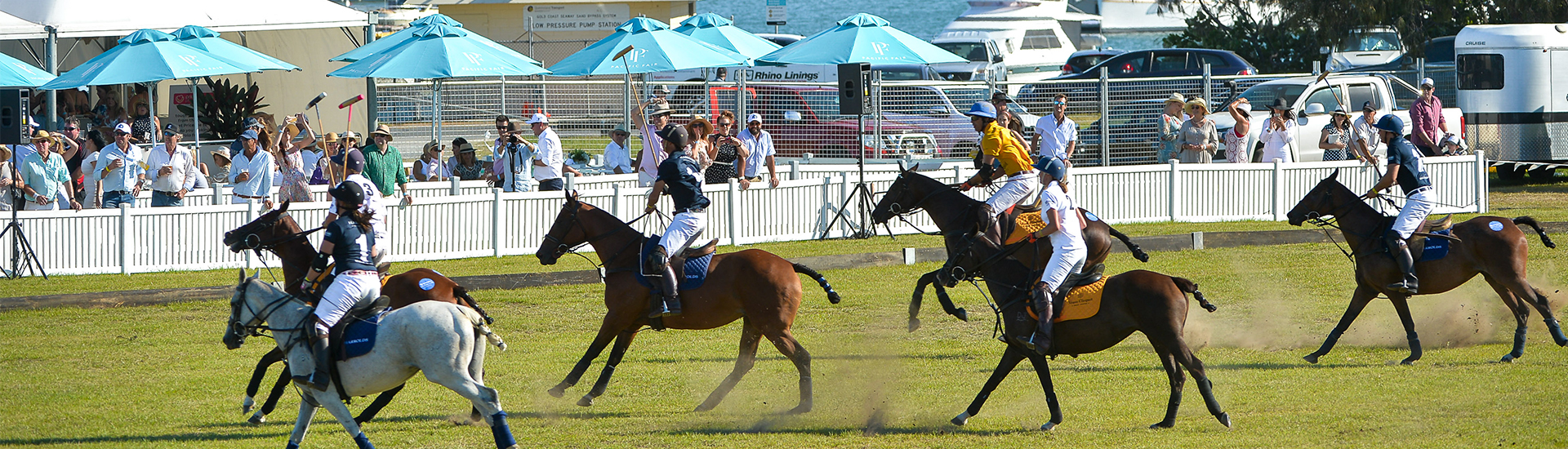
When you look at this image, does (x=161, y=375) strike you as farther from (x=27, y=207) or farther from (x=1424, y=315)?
(x=1424, y=315)

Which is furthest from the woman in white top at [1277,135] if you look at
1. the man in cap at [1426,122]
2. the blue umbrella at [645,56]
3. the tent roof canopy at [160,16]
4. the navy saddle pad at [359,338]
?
the navy saddle pad at [359,338]

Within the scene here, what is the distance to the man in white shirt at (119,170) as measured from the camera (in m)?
17.7

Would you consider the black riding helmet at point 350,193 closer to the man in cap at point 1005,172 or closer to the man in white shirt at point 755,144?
the man in cap at point 1005,172

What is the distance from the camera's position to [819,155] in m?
25.3

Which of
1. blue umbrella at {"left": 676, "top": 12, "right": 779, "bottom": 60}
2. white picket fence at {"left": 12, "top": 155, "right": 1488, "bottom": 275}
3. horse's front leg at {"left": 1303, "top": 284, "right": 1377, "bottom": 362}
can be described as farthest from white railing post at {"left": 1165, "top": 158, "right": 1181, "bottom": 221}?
horse's front leg at {"left": 1303, "top": 284, "right": 1377, "bottom": 362}

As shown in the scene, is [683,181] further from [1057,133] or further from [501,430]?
[1057,133]

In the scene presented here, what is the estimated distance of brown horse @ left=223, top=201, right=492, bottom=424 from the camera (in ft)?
31.0

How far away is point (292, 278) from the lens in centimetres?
980

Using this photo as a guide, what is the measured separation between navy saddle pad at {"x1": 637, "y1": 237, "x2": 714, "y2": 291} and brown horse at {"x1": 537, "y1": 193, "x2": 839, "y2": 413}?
0.04 m

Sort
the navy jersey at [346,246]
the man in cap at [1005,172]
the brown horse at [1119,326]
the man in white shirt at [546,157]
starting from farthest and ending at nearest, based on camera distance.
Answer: the man in white shirt at [546,157]
the man in cap at [1005,172]
the brown horse at [1119,326]
the navy jersey at [346,246]

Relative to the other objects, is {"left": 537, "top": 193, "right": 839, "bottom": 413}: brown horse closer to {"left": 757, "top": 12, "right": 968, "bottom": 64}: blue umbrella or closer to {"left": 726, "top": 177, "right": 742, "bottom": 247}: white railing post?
{"left": 726, "top": 177, "right": 742, "bottom": 247}: white railing post

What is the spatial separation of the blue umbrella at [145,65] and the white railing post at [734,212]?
717 cm

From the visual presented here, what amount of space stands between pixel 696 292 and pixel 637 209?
865cm

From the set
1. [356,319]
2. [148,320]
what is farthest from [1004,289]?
[148,320]
